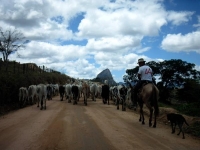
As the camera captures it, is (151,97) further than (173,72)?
No

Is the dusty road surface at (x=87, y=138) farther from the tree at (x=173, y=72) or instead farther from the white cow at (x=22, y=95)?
the tree at (x=173, y=72)

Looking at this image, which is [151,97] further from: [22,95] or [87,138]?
[22,95]

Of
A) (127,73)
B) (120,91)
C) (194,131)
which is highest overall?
(127,73)

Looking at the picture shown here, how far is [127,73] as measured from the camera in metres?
50.5

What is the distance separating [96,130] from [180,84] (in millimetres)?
40044

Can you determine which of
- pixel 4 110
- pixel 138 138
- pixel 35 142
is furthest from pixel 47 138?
pixel 4 110

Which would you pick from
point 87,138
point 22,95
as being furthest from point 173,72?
point 87,138

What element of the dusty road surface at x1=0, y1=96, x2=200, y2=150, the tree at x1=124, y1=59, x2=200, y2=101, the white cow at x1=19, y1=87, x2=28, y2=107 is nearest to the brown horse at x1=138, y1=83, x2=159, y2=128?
the dusty road surface at x1=0, y1=96, x2=200, y2=150

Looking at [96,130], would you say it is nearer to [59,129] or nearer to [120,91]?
[59,129]

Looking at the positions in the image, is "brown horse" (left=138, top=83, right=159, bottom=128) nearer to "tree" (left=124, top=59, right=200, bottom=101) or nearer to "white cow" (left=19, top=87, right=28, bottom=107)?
"white cow" (left=19, top=87, right=28, bottom=107)

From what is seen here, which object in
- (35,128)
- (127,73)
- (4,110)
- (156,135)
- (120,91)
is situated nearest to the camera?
(156,135)

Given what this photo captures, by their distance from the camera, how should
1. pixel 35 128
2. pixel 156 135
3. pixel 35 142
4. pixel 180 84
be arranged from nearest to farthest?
pixel 35 142 < pixel 156 135 < pixel 35 128 < pixel 180 84

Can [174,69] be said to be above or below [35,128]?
above

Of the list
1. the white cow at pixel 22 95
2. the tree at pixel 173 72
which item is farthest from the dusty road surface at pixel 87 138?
the tree at pixel 173 72
